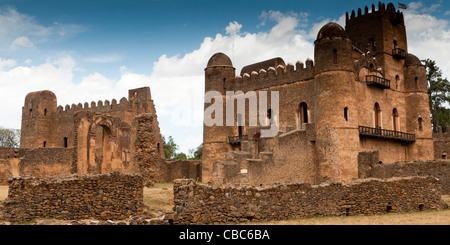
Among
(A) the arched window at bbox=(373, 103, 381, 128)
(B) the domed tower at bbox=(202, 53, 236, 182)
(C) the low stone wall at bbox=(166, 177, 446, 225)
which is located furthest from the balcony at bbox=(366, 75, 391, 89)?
(C) the low stone wall at bbox=(166, 177, 446, 225)

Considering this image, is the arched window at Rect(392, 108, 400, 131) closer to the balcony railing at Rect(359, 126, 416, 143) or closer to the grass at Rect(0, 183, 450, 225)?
the balcony railing at Rect(359, 126, 416, 143)

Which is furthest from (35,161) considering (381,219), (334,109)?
(381,219)

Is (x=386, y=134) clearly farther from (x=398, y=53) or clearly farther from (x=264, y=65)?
(x=264, y=65)

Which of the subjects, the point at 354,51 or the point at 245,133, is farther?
the point at 245,133

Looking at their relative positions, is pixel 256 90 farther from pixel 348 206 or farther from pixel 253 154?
pixel 348 206

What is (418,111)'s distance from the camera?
118 feet

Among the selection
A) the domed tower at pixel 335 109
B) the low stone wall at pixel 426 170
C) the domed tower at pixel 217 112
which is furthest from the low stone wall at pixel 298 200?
the domed tower at pixel 217 112

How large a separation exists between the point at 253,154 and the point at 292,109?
182 inches

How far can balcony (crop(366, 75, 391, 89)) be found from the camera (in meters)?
32.8

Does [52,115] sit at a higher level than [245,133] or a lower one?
higher

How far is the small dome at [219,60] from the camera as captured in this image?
125ft

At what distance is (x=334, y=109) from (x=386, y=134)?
6.06 meters
